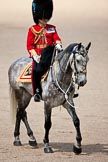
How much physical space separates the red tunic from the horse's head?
3.17 ft

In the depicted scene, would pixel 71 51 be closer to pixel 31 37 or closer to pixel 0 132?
pixel 31 37

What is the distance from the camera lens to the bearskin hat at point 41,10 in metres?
9.78

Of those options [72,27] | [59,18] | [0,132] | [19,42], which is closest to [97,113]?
[0,132]

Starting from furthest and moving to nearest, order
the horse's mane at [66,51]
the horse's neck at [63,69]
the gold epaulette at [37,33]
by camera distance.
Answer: the gold epaulette at [37,33]
the horse's neck at [63,69]
the horse's mane at [66,51]

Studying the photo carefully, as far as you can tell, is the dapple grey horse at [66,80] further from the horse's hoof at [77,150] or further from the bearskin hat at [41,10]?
the bearskin hat at [41,10]

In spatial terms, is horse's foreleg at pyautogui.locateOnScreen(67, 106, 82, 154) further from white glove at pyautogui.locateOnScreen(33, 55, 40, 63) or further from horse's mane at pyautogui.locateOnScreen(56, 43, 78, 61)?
white glove at pyautogui.locateOnScreen(33, 55, 40, 63)

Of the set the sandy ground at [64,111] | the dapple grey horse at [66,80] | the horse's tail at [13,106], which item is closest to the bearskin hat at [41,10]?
the dapple grey horse at [66,80]

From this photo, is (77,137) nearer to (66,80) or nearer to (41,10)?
(66,80)

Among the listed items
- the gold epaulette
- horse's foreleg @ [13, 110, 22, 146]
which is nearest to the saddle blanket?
the gold epaulette

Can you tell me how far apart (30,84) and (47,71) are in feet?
1.81

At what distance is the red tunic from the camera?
956cm

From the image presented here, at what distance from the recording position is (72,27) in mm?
29781

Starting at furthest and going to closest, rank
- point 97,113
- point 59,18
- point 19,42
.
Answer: point 59,18 < point 19,42 < point 97,113

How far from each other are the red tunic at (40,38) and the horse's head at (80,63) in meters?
0.97
